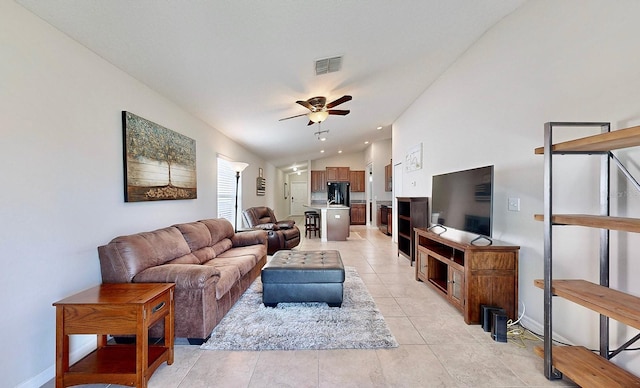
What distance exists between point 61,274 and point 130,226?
72 cm

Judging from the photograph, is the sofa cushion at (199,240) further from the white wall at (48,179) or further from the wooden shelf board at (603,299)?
the wooden shelf board at (603,299)

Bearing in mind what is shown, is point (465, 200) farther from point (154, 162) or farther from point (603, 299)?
point (154, 162)

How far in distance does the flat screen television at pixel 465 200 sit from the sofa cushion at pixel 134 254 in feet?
10.0

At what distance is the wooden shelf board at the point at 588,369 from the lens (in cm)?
145

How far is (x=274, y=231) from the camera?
5.31 meters

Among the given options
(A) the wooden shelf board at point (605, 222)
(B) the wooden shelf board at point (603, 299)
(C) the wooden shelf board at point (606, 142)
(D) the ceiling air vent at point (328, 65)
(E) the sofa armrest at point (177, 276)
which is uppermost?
(D) the ceiling air vent at point (328, 65)

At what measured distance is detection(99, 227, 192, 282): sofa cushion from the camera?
81.7 inches

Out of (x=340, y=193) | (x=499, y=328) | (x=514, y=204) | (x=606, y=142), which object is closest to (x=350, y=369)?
(x=499, y=328)

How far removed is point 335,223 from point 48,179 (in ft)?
18.9

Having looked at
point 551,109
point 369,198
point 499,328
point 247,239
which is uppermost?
point 551,109

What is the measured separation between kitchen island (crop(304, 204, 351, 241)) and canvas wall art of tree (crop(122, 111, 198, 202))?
3.96 meters

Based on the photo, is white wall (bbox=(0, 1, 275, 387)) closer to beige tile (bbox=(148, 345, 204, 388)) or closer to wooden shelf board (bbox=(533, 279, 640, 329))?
beige tile (bbox=(148, 345, 204, 388))

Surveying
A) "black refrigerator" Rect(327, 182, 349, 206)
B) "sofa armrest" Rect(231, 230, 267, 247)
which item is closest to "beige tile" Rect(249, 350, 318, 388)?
"sofa armrest" Rect(231, 230, 267, 247)

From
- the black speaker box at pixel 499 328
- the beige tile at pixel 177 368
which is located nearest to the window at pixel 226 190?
the beige tile at pixel 177 368
